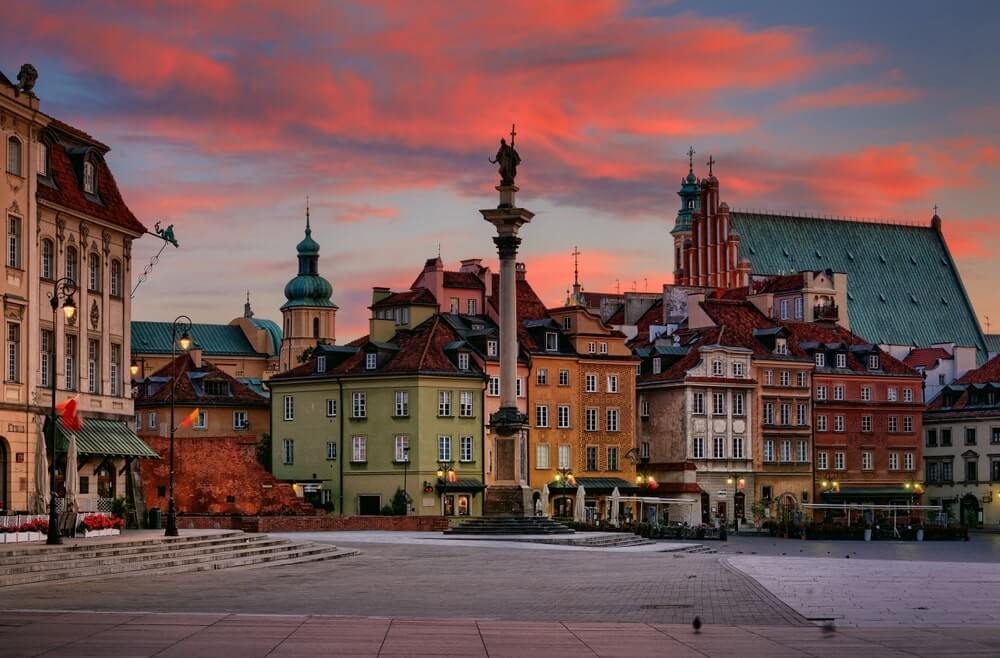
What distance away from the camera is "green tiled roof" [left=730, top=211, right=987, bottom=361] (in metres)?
161

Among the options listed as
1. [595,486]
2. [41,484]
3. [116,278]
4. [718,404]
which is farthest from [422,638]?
[718,404]

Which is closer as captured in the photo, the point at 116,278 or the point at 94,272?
the point at 94,272

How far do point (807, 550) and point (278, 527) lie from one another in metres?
24.4

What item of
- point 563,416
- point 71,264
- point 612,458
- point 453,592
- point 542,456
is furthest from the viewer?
point 612,458

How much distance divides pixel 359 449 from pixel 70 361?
149ft

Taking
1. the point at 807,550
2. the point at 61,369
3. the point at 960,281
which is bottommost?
the point at 807,550

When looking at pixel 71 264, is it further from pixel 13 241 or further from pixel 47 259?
pixel 13 241

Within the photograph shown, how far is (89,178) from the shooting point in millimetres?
67000

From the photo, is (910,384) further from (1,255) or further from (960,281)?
(1,255)

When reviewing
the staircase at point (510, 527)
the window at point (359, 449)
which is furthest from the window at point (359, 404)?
the staircase at point (510, 527)

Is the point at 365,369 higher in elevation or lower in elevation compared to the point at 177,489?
higher

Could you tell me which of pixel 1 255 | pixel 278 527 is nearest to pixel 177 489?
pixel 278 527

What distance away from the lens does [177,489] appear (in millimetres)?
84125

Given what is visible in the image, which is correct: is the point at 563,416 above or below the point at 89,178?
below
